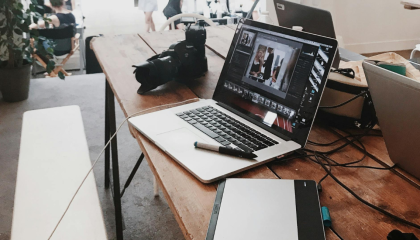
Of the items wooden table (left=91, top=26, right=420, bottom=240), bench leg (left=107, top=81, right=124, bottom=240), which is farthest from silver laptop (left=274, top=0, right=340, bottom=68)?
bench leg (left=107, top=81, right=124, bottom=240)

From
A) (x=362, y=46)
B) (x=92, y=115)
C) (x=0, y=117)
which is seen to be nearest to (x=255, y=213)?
(x=92, y=115)

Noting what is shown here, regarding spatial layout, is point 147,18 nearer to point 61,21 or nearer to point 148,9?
point 148,9

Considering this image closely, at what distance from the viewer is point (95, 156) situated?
2.29 metres

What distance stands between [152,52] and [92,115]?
58.9 inches

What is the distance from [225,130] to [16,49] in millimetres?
2531

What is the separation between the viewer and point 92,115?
2.80 m

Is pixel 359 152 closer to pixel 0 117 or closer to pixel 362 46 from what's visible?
pixel 0 117

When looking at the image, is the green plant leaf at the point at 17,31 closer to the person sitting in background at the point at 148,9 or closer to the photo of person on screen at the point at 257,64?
the person sitting in background at the point at 148,9

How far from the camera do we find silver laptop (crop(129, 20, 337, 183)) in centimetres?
76

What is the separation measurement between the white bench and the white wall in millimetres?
3296

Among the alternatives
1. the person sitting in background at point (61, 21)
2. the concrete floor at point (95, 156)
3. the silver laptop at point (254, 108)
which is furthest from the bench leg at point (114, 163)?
the person sitting in background at point (61, 21)

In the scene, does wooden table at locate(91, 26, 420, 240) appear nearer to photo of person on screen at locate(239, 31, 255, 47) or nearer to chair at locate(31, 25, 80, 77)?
photo of person on screen at locate(239, 31, 255, 47)

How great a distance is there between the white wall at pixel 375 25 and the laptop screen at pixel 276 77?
324cm

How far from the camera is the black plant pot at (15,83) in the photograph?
112 inches
